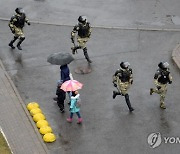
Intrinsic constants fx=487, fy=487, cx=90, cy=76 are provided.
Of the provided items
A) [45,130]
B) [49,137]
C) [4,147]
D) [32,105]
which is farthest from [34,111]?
[4,147]

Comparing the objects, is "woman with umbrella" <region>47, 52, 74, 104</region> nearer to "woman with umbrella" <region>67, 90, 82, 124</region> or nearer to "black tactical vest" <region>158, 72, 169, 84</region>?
"woman with umbrella" <region>67, 90, 82, 124</region>

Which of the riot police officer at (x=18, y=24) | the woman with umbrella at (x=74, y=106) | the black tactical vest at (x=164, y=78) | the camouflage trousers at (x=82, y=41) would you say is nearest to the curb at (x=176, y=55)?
the black tactical vest at (x=164, y=78)

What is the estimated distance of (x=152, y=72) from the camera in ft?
56.6

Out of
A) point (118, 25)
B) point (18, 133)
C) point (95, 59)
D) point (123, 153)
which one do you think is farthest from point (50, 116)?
point (118, 25)

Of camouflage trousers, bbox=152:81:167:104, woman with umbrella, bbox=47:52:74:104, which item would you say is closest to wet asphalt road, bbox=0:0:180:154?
camouflage trousers, bbox=152:81:167:104

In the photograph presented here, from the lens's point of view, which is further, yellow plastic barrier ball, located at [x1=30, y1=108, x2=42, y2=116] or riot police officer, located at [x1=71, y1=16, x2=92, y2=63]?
riot police officer, located at [x1=71, y1=16, x2=92, y2=63]

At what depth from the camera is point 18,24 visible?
18188mm

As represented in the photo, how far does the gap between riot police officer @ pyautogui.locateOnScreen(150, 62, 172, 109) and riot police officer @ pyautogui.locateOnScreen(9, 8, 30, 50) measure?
5989mm

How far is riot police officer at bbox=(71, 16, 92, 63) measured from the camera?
16906mm

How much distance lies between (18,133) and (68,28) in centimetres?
760

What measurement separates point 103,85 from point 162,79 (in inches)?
105

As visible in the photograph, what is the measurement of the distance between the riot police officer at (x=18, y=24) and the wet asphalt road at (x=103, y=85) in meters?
0.55

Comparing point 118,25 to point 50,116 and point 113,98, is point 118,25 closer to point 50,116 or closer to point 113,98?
point 113,98

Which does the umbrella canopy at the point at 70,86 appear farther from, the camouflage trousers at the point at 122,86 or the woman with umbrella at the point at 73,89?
the camouflage trousers at the point at 122,86
